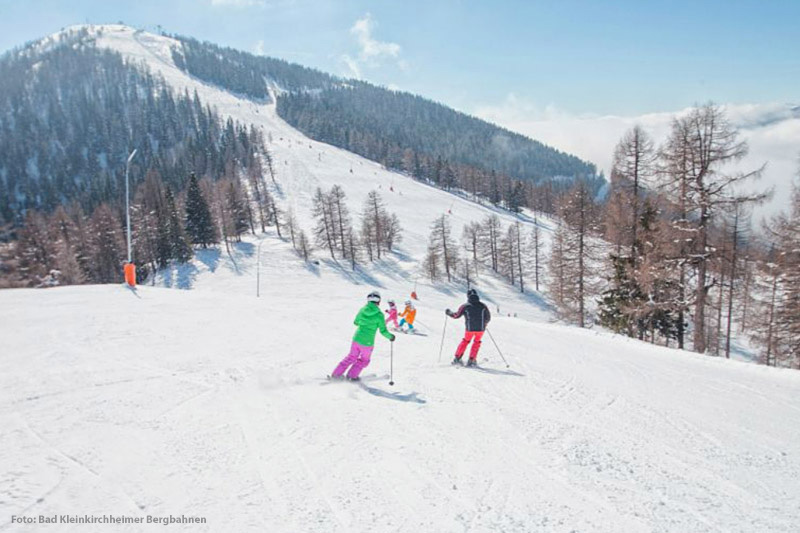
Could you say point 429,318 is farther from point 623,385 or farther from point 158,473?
point 158,473

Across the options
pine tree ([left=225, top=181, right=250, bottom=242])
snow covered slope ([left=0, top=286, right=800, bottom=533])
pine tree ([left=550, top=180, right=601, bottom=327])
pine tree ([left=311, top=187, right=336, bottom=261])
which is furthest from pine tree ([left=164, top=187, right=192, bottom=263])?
snow covered slope ([left=0, top=286, right=800, bottom=533])

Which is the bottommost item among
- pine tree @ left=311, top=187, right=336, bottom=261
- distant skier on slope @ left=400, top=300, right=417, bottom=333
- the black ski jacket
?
distant skier on slope @ left=400, top=300, right=417, bottom=333

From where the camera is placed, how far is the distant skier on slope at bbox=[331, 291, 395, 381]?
320 inches

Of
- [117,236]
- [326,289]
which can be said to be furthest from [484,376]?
[117,236]

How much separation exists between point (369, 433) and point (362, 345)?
2.68 meters

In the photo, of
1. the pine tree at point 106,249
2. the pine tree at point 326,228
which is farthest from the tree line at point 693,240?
the pine tree at point 106,249

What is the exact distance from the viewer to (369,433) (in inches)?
219

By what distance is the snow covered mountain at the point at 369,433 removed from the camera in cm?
394

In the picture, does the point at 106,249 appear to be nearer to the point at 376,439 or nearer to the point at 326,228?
the point at 326,228

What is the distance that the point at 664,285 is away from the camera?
64.4 feet

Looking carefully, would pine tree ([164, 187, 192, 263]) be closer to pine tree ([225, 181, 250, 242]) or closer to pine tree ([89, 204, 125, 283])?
pine tree ([225, 181, 250, 242])

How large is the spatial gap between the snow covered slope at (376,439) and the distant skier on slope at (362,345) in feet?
1.52

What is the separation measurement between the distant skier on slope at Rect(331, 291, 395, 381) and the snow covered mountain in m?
0.43

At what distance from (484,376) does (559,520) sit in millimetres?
4986
